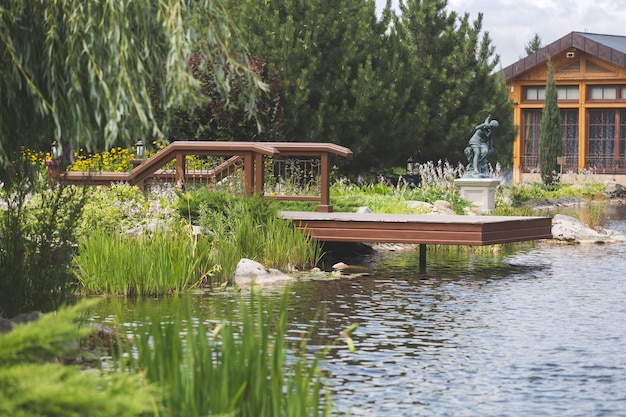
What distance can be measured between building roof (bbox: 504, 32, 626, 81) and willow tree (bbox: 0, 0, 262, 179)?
1455 inches

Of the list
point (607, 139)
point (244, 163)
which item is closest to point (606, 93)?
point (607, 139)

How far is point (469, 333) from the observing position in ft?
36.4

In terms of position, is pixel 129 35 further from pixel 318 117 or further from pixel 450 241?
pixel 318 117

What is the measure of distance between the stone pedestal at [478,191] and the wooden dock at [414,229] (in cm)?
867

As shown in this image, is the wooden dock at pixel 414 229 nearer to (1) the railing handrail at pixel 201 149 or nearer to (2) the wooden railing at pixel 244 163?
(2) the wooden railing at pixel 244 163

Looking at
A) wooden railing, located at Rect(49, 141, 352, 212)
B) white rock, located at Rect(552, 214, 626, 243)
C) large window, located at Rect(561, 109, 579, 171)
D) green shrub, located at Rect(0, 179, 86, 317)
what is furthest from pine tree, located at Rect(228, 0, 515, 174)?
green shrub, located at Rect(0, 179, 86, 317)

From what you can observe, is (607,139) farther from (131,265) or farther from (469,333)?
(469,333)

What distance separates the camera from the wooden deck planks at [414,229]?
53.8 ft

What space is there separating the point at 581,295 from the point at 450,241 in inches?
115

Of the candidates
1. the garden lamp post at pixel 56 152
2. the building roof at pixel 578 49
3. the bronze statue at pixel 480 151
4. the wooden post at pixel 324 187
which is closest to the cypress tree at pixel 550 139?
the building roof at pixel 578 49

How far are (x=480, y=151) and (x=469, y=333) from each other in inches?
627

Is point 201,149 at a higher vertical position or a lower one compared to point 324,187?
higher

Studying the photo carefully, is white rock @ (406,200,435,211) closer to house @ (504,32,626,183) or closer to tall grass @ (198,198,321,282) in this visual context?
tall grass @ (198,198,321,282)

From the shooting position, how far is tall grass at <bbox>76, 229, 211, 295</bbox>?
1306cm
